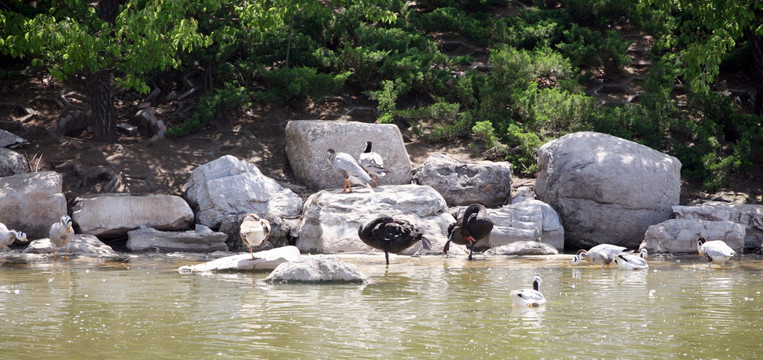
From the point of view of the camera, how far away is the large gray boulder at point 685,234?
1278 cm

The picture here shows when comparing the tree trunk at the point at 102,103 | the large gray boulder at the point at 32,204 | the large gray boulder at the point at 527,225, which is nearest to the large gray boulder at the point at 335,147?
the large gray boulder at the point at 527,225

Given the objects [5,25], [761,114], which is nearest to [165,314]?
[5,25]

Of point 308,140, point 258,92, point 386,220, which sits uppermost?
point 258,92

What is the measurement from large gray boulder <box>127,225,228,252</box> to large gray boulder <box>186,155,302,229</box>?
676mm

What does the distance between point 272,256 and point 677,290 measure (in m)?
4.62

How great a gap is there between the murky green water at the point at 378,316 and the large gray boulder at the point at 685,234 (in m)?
2.56

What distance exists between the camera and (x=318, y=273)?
8.80 metres

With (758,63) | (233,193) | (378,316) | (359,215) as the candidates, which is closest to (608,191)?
(359,215)

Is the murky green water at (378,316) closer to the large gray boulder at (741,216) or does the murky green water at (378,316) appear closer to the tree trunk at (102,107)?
the large gray boulder at (741,216)

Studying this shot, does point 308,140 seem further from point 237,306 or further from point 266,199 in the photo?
point 237,306

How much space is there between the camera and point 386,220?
11.2 meters

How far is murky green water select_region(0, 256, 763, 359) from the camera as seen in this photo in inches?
218

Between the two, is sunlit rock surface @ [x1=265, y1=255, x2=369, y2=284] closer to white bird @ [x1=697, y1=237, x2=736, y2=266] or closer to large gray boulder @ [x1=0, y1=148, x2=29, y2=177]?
white bird @ [x1=697, y1=237, x2=736, y2=266]

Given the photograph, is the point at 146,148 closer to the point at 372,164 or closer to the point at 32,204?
the point at 32,204
